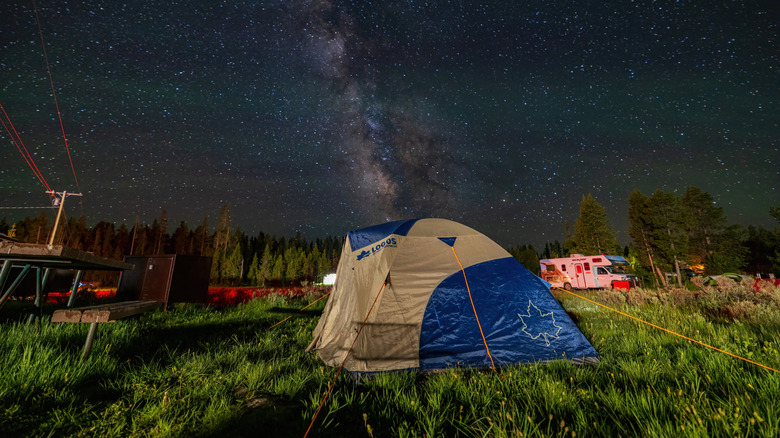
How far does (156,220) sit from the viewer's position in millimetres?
59531

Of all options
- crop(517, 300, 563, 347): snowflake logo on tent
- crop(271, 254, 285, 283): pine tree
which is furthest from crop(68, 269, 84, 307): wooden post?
crop(271, 254, 285, 283): pine tree

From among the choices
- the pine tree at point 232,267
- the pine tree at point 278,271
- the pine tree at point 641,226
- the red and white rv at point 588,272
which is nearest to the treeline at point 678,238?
the pine tree at point 641,226

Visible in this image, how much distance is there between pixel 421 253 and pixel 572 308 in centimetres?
657

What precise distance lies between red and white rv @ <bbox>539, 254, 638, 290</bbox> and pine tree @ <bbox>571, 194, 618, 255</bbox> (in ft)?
60.6

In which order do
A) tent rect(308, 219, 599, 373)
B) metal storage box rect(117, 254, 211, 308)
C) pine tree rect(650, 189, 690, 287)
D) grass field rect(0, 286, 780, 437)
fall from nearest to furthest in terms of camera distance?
1. grass field rect(0, 286, 780, 437)
2. tent rect(308, 219, 599, 373)
3. metal storage box rect(117, 254, 211, 308)
4. pine tree rect(650, 189, 690, 287)

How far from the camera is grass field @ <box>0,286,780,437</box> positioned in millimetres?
2416

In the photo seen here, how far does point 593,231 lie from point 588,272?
877 inches

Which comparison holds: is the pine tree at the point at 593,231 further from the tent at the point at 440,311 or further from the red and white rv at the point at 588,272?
the tent at the point at 440,311

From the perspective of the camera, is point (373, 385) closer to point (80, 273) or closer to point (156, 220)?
point (80, 273)

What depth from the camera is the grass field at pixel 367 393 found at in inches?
95.1

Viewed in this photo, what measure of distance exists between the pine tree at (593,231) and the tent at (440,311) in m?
45.3

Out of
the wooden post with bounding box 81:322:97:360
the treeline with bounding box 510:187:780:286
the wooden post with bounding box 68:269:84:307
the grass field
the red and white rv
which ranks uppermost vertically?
the treeline with bounding box 510:187:780:286

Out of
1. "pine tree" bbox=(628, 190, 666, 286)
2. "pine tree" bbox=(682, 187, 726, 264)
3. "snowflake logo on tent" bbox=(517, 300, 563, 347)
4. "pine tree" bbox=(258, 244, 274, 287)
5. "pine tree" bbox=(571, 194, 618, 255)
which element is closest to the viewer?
"snowflake logo on tent" bbox=(517, 300, 563, 347)

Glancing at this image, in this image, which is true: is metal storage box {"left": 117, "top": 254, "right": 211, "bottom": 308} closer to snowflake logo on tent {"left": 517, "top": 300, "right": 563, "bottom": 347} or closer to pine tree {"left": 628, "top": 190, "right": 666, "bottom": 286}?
snowflake logo on tent {"left": 517, "top": 300, "right": 563, "bottom": 347}
